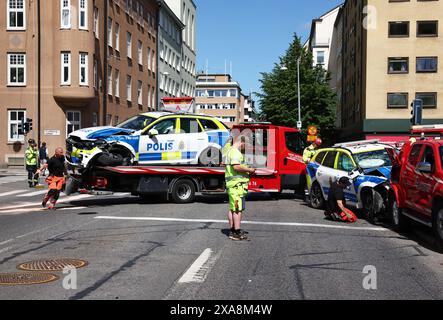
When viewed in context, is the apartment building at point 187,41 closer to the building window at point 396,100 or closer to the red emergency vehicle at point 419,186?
the building window at point 396,100

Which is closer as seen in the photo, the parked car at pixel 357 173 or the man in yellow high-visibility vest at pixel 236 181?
the man in yellow high-visibility vest at pixel 236 181

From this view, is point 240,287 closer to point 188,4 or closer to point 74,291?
point 74,291

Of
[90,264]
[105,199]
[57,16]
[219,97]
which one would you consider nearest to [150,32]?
[57,16]

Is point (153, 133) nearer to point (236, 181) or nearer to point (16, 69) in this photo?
point (236, 181)

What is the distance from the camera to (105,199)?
17.7 metres

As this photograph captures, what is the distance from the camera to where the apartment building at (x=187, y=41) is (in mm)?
71281

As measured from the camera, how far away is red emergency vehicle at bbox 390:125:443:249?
8.95 metres

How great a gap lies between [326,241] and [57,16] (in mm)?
31460

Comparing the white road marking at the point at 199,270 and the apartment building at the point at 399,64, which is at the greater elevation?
the apartment building at the point at 399,64

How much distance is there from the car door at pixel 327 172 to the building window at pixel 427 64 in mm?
31199

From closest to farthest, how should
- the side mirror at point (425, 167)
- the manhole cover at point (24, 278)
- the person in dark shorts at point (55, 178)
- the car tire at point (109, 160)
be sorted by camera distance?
1. the manhole cover at point (24, 278)
2. the side mirror at point (425, 167)
3. the car tire at point (109, 160)
4. the person in dark shorts at point (55, 178)

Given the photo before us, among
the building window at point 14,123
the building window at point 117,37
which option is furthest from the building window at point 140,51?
the building window at point 14,123

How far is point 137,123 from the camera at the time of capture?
15.7m

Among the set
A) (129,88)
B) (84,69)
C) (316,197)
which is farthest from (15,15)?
(316,197)
